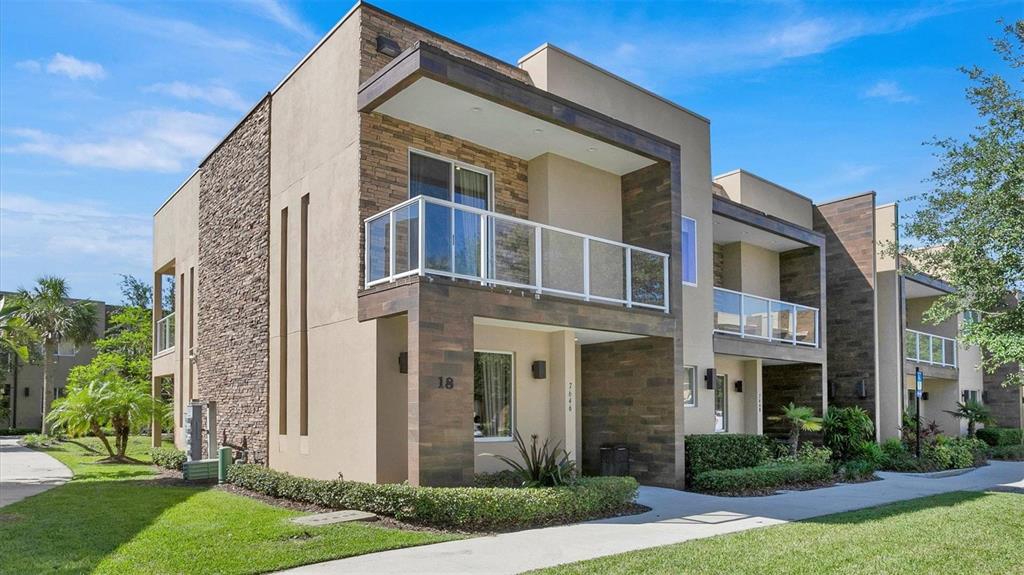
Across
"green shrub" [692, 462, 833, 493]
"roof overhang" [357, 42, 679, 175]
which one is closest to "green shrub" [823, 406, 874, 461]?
"green shrub" [692, 462, 833, 493]

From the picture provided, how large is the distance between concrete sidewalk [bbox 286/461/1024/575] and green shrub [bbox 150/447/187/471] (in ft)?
36.5

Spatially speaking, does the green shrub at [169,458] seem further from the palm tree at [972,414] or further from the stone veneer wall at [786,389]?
the palm tree at [972,414]

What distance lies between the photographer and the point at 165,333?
23938mm

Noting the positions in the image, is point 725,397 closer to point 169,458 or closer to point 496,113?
point 496,113

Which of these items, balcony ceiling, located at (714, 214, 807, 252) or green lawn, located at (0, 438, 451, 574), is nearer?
green lawn, located at (0, 438, 451, 574)

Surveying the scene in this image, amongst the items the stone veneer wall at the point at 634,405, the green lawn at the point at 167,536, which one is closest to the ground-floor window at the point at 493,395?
the stone veneer wall at the point at 634,405

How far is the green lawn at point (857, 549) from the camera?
8023 mm

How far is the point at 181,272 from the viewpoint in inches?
869

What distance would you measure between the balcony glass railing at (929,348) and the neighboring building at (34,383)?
42.8 metres

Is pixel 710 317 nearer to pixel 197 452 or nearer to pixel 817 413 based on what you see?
pixel 817 413

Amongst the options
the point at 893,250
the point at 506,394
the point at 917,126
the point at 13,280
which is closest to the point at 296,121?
the point at 506,394

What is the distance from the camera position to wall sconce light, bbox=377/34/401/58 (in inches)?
517

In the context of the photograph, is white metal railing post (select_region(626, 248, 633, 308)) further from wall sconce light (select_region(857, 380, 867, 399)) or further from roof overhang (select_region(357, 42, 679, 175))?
wall sconce light (select_region(857, 380, 867, 399))

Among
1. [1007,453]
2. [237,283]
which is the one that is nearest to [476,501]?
[237,283]
